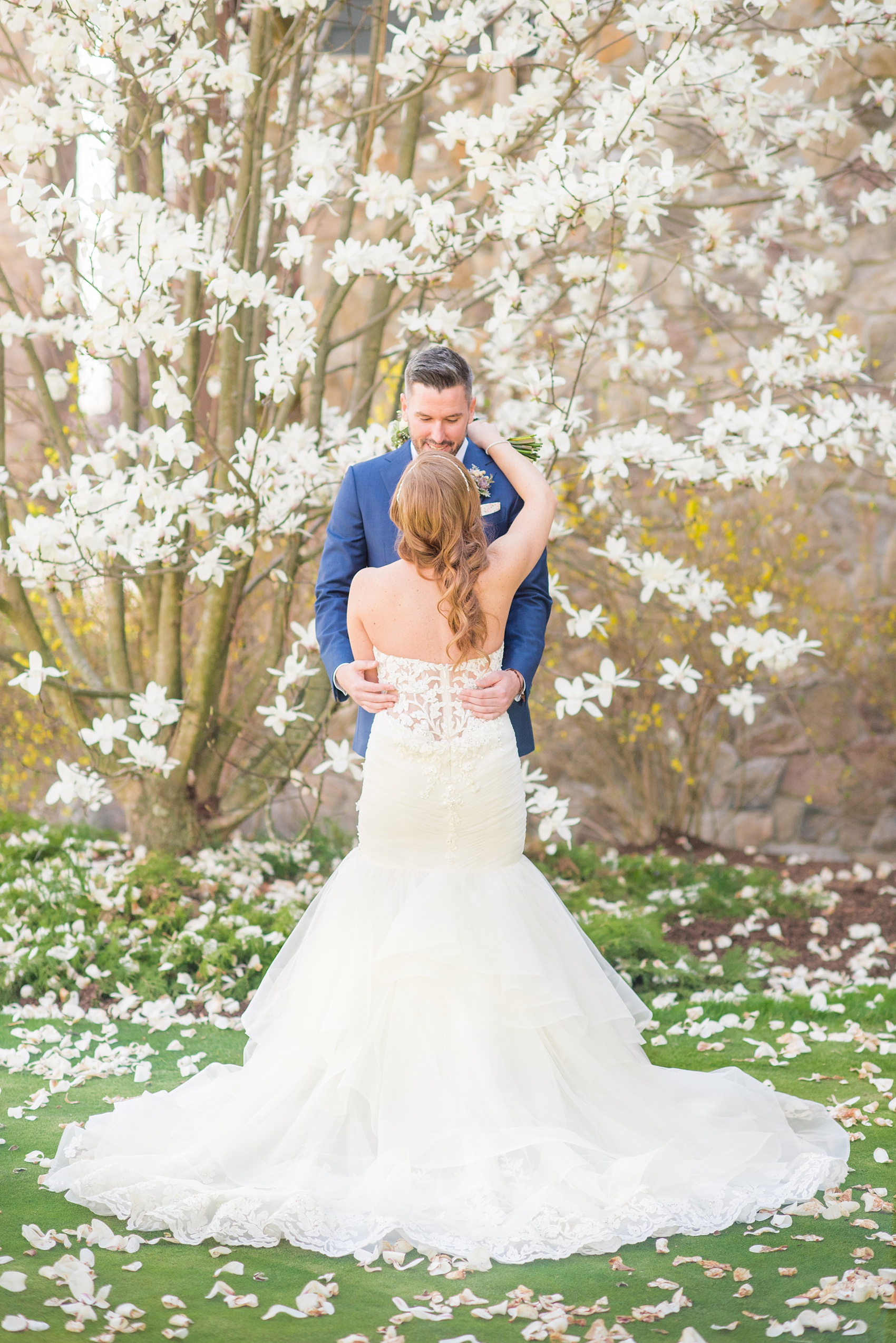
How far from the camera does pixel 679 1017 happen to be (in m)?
3.97

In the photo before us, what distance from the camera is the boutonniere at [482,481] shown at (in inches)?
114

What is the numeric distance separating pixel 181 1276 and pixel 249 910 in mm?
2201

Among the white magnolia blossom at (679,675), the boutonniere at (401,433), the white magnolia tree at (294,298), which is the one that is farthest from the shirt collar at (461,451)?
the white magnolia blossom at (679,675)

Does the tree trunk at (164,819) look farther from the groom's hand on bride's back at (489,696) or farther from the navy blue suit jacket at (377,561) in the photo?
the groom's hand on bride's back at (489,696)

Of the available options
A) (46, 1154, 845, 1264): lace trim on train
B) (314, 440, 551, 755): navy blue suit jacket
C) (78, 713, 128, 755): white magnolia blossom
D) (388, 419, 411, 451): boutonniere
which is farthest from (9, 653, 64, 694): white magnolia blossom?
(46, 1154, 845, 1264): lace trim on train

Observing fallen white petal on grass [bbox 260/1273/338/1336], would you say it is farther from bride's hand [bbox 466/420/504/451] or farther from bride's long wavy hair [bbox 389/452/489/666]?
bride's hand [bbox 466/420/504/451]

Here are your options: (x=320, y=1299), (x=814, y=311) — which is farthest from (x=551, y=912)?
(x=814, y=311)

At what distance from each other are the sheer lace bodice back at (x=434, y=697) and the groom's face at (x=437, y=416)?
19.1 inches

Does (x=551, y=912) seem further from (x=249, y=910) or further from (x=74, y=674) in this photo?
(x=74, y=674)

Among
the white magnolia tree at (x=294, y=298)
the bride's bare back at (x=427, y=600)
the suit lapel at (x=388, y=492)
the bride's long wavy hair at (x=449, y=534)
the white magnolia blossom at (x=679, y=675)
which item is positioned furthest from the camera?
the white magnolia blossom at (x=679, y=675)

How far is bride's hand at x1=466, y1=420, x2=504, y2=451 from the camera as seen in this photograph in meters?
2.96

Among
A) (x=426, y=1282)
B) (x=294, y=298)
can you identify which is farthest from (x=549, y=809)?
(x=426, y=1282)

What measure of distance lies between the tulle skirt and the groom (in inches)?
6.5

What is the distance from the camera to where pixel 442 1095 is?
259 cm
